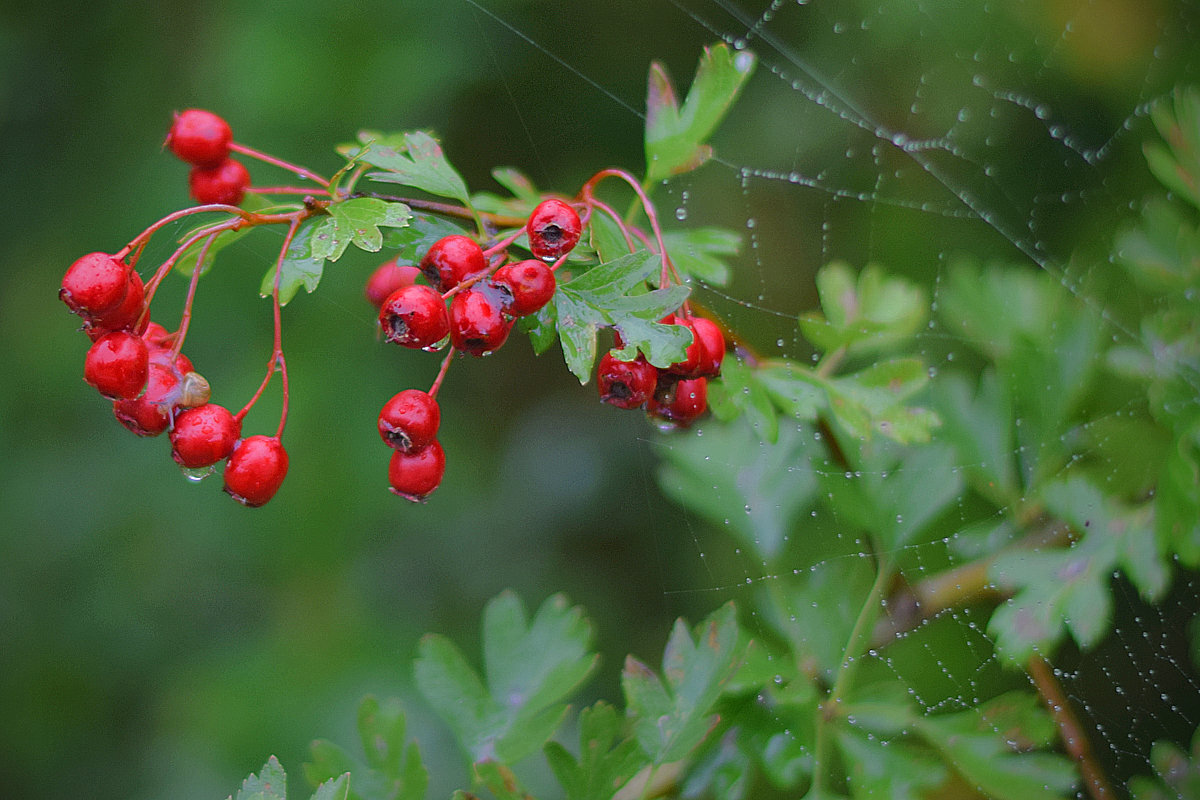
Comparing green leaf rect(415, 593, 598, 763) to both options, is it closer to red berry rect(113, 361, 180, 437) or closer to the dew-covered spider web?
the dew-covered spider web

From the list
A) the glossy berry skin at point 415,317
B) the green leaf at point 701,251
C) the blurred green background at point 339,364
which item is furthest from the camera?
the blurred green background at point 339,364

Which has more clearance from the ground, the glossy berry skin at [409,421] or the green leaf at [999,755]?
the glossy berry skin at [409,421]

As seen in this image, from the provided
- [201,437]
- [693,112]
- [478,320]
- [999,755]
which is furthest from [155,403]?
[999,755]

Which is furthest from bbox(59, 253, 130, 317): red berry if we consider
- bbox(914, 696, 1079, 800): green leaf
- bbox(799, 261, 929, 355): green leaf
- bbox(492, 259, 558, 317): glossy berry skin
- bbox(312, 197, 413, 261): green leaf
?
bbox(914, 696, 1079, 800): green leaf

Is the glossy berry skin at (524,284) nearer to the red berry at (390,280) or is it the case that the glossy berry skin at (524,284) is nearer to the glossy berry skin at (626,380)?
the glossy berry skin at (626,380)

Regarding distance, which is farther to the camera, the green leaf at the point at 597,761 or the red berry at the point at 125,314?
the green leaf at the point at 597,761

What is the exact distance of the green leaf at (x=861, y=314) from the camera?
2.83 feet

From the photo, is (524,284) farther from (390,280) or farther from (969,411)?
(969,411)

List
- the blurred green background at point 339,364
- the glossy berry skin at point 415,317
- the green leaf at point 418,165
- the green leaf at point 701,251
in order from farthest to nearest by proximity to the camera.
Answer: the blurred green background at point 339,364 < the green leaf at point 701,251 < the green leaf at point 418,165 < the glossy berry skin at point 415,317

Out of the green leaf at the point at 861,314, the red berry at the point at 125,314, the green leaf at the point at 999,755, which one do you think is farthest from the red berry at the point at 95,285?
the green leaf at the point at 999,755

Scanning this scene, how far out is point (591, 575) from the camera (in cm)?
183

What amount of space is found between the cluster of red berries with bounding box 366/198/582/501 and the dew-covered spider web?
21 centimetres

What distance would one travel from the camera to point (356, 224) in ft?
1.94

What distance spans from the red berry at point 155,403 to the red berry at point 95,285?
64mm
